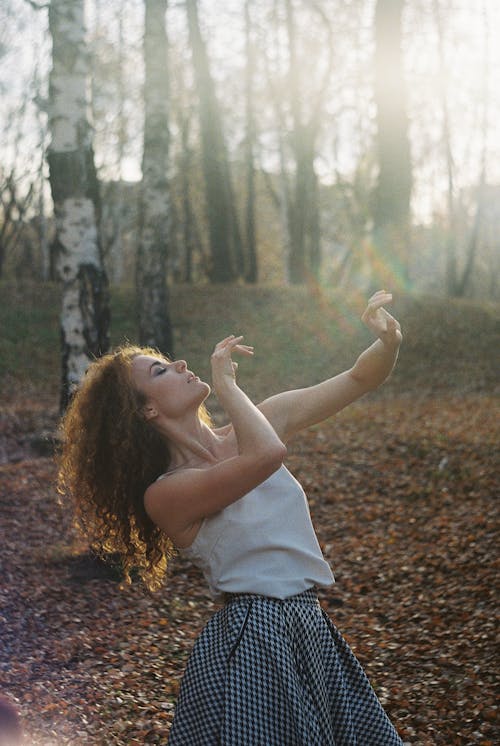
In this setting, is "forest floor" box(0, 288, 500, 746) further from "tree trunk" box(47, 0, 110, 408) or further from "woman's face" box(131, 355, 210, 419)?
"woman's face" box(131, 355, 210, 419)

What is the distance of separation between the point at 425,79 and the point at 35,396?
655 inches

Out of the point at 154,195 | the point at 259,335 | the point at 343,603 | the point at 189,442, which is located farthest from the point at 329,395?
the point at 259,335

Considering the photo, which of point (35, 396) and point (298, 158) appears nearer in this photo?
point (35, 396)

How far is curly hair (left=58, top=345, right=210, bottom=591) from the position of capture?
2596 mm

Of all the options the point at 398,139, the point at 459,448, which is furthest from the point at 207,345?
the point at 459,448

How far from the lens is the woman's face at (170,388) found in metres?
2.53

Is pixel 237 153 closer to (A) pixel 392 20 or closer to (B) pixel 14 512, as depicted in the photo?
(A) pixel 392 20

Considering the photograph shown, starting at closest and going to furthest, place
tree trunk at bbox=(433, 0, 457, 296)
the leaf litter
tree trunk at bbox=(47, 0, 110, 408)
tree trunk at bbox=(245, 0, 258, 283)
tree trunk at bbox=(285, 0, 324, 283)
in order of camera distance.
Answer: the leaf litter < tree trunk at bbox=(47, 0, 110, 408) < tree trunk at bbox=(433, 0, 457, 296) < tree trunk at bbox=(285, 0, 324, 283) < tree trunk at bbox=(245, 0, 258, 283)

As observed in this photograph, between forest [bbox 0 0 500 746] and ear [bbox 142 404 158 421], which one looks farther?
forest [bbox 0 0 500 746]

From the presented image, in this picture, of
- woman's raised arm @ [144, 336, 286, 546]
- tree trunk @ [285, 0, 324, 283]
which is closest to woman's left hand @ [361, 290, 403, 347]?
woman's raised arm @ [144, 336, 286, 546]

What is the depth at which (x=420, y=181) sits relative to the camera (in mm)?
34094

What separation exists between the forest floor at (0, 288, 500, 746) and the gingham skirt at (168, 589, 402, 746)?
1.76 meters

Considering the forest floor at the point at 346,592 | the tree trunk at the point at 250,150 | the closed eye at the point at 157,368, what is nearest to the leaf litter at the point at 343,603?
the forest floor at the point at 346,592

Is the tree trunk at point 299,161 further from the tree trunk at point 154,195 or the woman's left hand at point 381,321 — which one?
the woman's left hand at point 381,321
